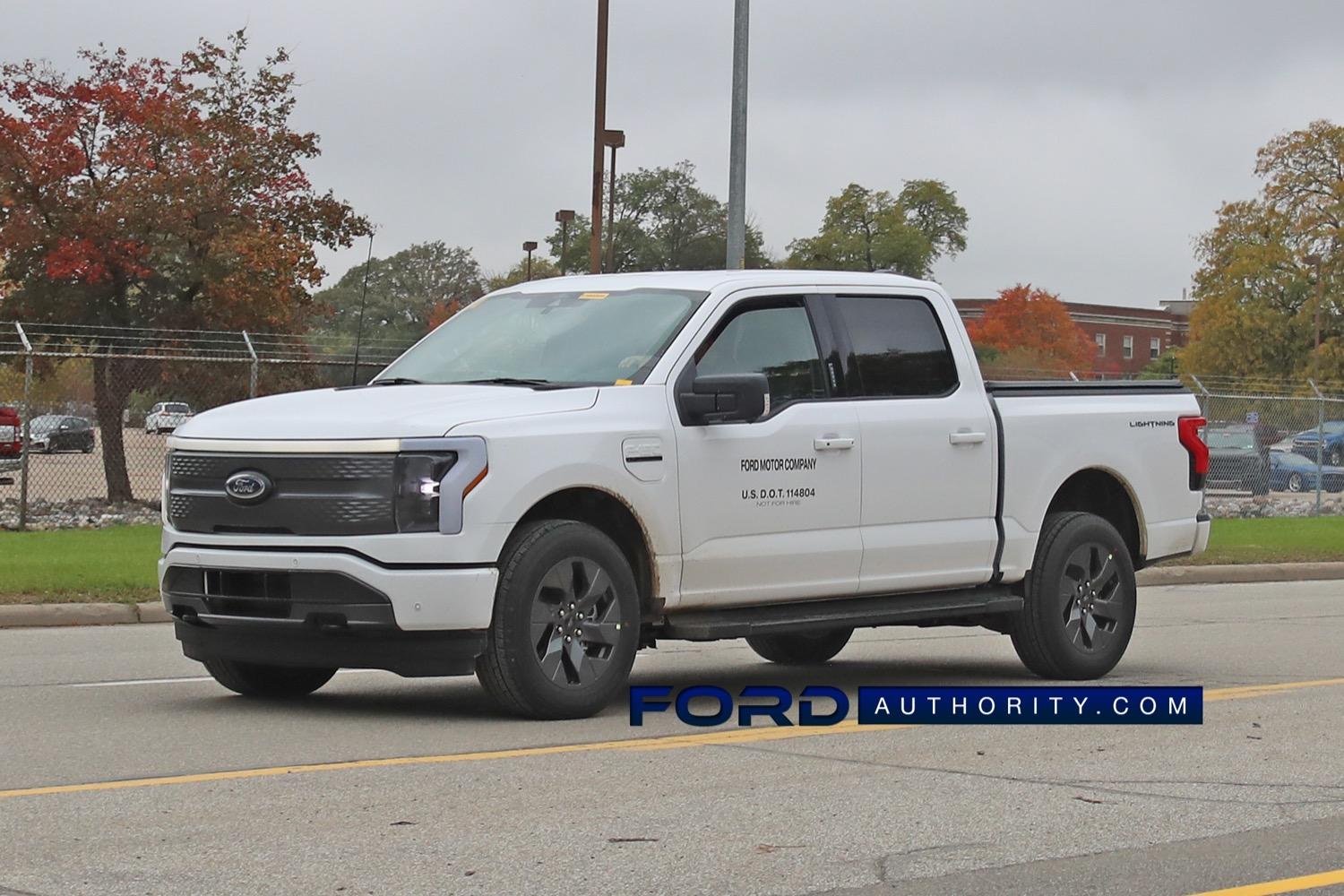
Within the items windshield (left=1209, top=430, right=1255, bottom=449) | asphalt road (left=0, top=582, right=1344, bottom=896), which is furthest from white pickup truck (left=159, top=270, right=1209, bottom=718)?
windshield (left=1209, top=430, right=1255, bottom=449)

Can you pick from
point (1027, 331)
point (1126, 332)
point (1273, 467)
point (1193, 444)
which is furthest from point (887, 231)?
point (1193, 444)

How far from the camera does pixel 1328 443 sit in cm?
3741

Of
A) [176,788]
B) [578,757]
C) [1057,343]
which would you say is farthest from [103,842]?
[1057,343]

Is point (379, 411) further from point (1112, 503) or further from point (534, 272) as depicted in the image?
point (534, 272)

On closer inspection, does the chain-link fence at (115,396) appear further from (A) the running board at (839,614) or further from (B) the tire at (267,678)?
(A) the running board at (839,614)

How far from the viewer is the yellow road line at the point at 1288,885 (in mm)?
5645

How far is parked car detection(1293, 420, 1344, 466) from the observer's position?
3684cm

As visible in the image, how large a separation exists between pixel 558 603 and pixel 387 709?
1197mm

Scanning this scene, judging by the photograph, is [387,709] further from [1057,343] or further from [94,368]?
[1057,343]

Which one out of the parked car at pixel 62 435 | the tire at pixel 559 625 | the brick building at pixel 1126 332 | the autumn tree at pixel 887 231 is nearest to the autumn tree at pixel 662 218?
the autumn tree at pixel 887 231

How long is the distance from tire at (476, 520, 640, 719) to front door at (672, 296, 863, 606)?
463 millimetres

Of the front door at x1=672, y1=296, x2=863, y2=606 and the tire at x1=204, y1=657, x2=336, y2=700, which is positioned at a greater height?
the front door at x1=672, y1=296, x2=863, y2=606

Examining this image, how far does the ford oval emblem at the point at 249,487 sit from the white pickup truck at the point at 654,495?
0.07 ft

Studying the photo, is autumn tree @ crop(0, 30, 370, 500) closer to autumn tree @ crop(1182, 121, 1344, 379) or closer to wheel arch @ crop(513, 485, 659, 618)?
wheel arch @ crop(513, 485, 659, 618)
